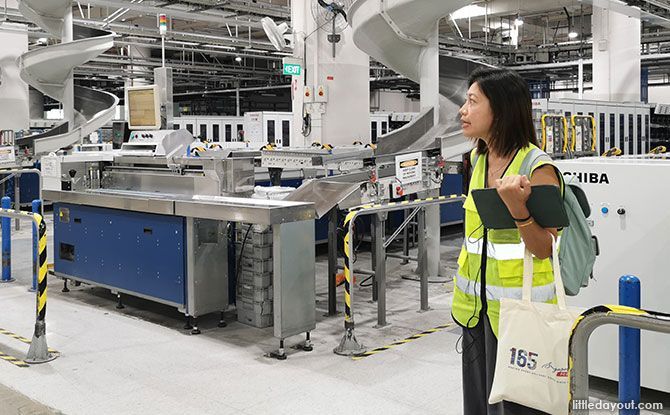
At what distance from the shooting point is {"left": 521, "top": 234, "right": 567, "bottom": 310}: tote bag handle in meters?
1.95

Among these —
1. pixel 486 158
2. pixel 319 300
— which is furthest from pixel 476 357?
pixel 319 300

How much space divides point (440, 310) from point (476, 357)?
3.50 metres

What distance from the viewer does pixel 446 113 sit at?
750 centimetres

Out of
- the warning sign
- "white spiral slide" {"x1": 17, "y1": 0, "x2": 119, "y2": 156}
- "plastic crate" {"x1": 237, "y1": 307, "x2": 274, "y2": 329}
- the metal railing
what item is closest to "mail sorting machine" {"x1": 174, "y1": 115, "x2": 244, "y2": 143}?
"white spiral slide" {"x1": 17, "y1": 0, "x2": 119, "y2": 156}

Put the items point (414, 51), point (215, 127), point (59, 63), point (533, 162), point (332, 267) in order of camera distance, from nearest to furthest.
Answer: point (533, 162)
point (332, 267)
point (414, 51)
point (59, 63)
point (215, 127)

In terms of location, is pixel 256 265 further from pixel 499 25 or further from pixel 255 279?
pixel 499 25

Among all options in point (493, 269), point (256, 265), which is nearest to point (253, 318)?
point (256, 265)

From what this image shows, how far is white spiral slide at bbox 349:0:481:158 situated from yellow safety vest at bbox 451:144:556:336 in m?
4.12

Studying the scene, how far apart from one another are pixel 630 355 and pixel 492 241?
123 cm

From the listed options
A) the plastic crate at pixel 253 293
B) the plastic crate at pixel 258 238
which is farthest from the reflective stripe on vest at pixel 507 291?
the plastic crate at pixel 253 293

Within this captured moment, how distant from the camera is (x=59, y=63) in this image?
1116 centimetres

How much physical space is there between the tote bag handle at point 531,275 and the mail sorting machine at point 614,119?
7389mm

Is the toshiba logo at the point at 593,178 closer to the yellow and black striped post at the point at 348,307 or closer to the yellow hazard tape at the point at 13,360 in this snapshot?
the yellow and black striped post at the point at 348,307

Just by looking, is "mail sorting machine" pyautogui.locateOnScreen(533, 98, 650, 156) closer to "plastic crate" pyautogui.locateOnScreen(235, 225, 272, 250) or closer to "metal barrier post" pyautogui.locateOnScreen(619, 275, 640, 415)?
"plastic crate" pyautogui.locateOnScreen(235, 225, 272, 250)
